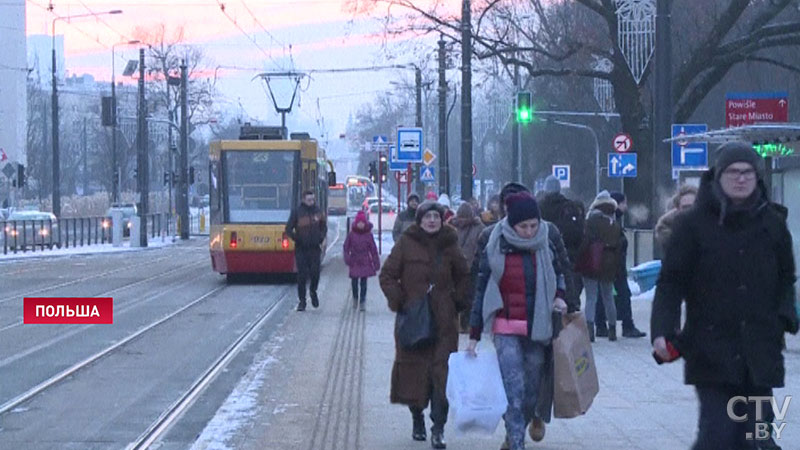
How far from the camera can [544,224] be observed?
910cm

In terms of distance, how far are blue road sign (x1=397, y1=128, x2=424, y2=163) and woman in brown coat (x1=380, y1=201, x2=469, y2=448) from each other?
81.6 feet

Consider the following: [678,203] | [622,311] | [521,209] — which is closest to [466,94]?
[622,311]

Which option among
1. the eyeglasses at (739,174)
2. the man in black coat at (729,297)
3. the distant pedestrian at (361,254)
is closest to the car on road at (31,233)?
the distant pedestrian at (361,254)

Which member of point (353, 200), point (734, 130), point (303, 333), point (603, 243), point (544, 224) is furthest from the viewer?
point (353, 200)

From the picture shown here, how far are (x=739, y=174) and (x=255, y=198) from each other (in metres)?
22.5

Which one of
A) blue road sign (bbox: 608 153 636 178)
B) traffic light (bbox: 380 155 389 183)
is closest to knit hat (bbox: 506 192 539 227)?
blue road sign (bbox: 608 153 636 178)

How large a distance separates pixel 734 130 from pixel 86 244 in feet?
141

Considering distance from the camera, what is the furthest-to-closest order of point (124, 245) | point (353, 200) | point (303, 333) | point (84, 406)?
1. point (353, 200)
2. point (124, 245)
3. point (303, 333)
4. point (84, 406)

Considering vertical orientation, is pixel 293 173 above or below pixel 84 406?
above

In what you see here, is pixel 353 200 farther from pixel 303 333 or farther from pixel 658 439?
pixel 658 439

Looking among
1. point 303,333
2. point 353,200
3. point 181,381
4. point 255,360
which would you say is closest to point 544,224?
point 181,381

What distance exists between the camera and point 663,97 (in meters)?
21.0

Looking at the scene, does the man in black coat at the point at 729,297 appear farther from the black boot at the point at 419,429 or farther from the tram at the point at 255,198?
the tram at the point at 255,198

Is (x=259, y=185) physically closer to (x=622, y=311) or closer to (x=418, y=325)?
(x=622, y=311)
